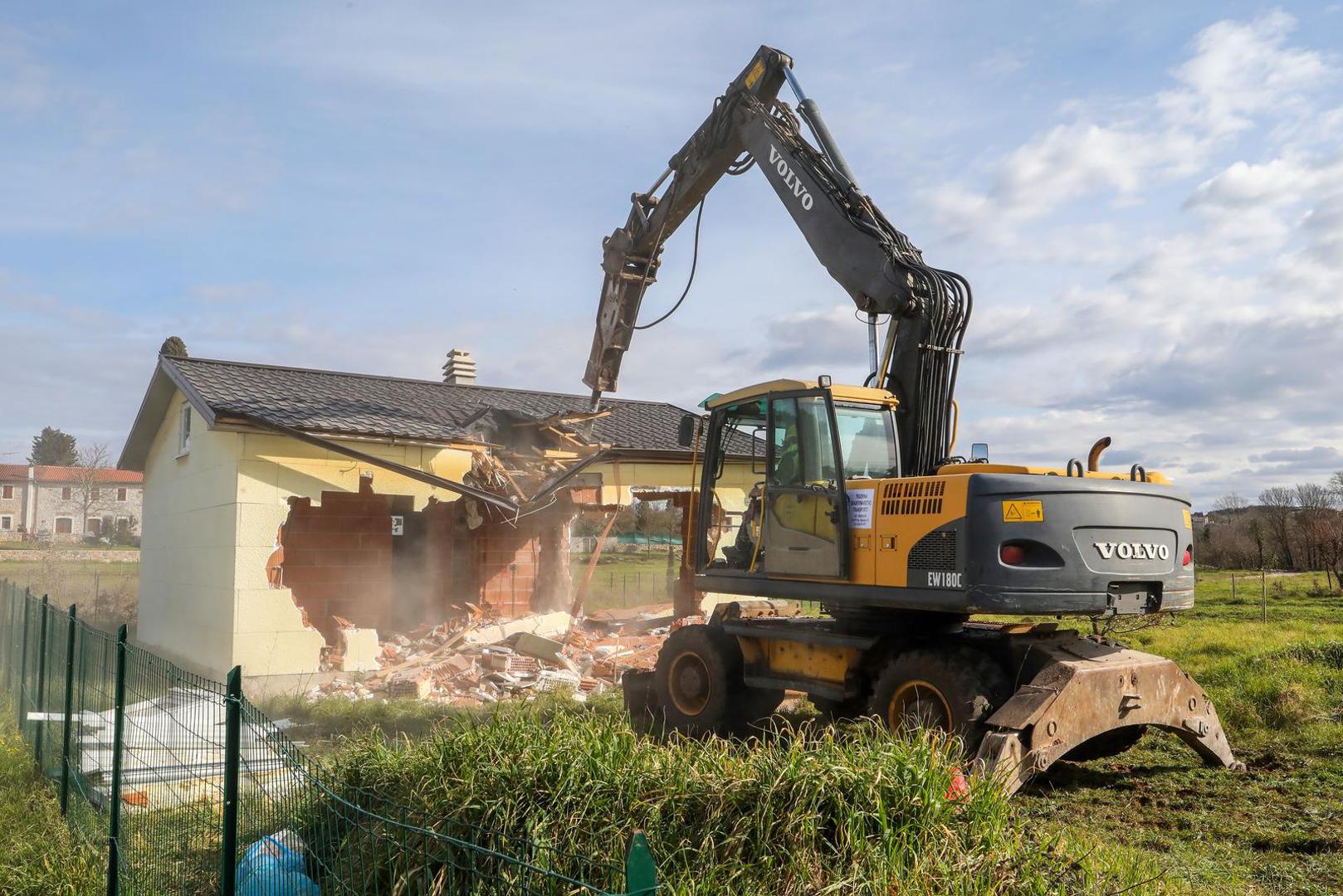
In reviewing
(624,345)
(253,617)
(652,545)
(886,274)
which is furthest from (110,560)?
(886,274)

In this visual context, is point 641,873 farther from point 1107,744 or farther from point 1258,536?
point 1258,536

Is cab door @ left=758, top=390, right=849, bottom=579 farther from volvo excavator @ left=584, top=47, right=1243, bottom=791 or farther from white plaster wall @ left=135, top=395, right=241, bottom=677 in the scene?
white plaster wall @ left=135, top=395, right=241, bottom=677

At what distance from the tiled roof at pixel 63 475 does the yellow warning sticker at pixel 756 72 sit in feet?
229

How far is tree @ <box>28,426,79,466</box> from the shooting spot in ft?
298

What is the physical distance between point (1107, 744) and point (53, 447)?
102512 millimetres

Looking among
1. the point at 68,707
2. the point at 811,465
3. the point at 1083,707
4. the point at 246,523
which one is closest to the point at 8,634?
the point at 246,523

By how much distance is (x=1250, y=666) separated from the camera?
37.2 feet

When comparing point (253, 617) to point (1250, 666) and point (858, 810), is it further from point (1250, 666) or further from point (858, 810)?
point (1250, 666)

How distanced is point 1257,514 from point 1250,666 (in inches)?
1276

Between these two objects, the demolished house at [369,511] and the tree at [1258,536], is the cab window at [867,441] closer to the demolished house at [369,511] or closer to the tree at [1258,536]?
the demolished house at [369,511]

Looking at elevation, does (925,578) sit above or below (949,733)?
above

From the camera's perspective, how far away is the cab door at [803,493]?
8250 millimetres

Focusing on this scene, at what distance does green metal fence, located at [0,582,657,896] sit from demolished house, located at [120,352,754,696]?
505cm

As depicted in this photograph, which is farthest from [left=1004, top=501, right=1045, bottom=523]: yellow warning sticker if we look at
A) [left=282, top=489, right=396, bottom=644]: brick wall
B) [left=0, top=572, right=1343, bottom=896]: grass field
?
[left=282, top=489, right=396, bottom=644]: brick wall
